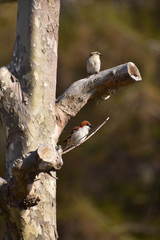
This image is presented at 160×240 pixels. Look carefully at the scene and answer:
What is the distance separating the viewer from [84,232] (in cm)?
822

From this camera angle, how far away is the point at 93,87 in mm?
3293

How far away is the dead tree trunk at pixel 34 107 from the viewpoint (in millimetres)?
2611

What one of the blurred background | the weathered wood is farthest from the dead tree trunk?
the blurred background

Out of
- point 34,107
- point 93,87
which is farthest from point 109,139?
point 34,107

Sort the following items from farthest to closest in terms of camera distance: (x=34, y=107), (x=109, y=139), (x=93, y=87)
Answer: (x=109, y=139), (x=93, y=87), (x=34, y=107)

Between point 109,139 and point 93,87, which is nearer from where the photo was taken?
point 93,87

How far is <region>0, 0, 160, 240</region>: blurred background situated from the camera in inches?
336

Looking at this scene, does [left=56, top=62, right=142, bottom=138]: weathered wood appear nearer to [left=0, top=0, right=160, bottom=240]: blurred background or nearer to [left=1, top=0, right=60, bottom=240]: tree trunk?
Answer: [left=1, top=0, right=60, bottom=240]: tree trunk

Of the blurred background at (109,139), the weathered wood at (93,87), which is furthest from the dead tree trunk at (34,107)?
the blurred background at (109,139)

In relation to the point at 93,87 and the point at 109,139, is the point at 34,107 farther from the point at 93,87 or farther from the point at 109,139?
the point at 109,139

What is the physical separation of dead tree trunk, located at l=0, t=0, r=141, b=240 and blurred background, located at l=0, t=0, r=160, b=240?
4694mm

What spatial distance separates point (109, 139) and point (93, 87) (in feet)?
19.6

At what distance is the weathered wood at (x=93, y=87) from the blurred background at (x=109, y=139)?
461cm

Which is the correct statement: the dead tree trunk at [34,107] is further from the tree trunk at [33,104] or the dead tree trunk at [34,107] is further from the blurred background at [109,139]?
the blurred background at [109,139]
